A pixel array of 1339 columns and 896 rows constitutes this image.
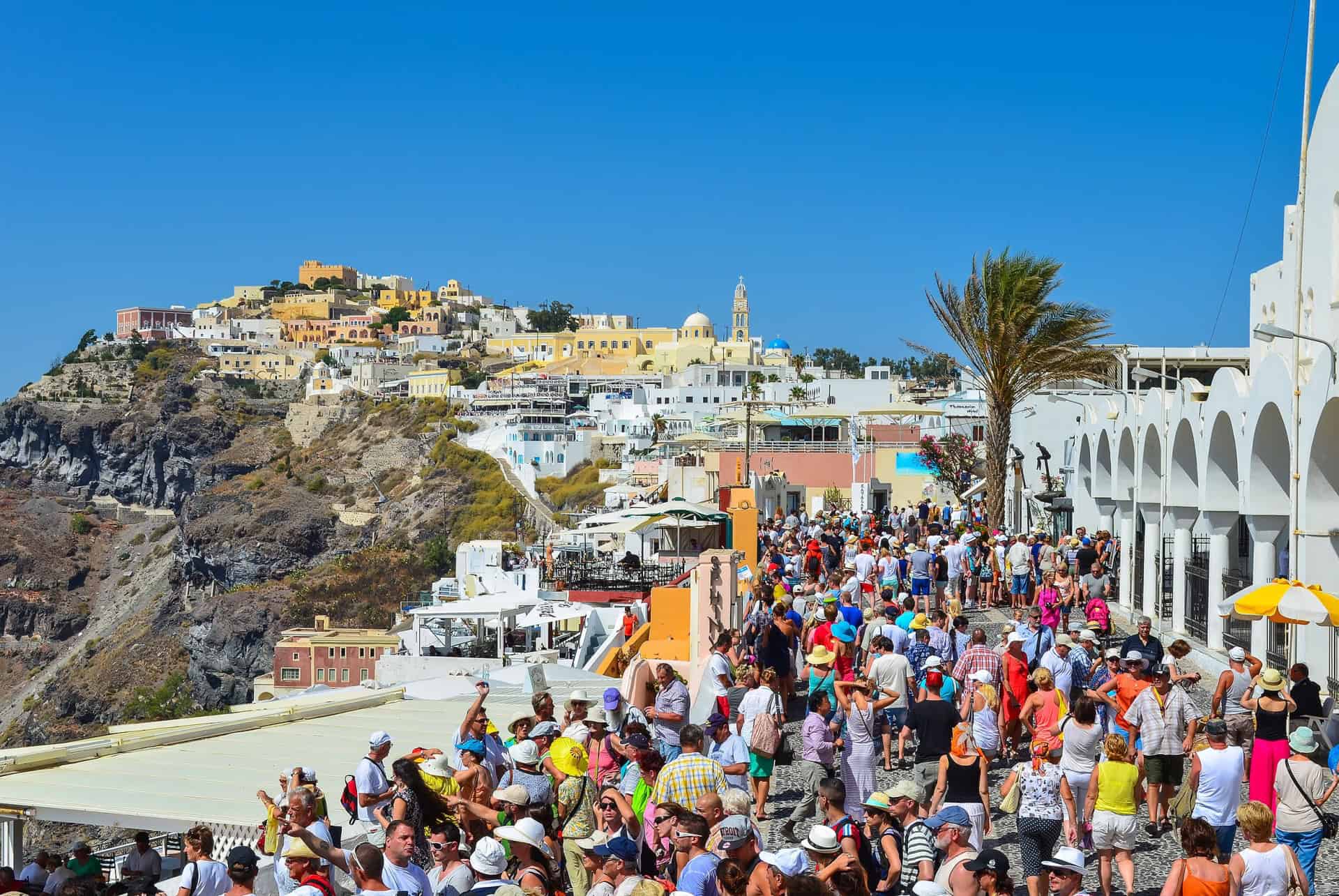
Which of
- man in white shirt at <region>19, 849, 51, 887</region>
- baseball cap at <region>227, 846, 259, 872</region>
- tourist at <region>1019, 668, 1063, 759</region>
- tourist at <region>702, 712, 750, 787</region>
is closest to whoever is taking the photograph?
baseball cap at <region>227, 846, 259, 872</region>

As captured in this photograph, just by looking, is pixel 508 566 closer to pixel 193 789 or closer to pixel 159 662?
pixel 193 789

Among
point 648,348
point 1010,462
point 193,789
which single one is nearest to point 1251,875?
point 193,789

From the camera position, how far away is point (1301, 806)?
7387 millimetres

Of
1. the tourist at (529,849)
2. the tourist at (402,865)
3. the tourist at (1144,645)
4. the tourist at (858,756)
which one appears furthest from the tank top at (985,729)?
the tourist at (402,865)

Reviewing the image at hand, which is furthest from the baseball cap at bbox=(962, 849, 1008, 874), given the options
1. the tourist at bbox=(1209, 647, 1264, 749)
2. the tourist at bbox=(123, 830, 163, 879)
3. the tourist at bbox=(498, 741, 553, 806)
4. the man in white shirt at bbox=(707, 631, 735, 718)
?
the tourist at bbox=(123, 830, 163, 879)

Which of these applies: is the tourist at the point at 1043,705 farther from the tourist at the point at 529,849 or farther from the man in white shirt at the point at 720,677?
the tourist at the point at 529,849

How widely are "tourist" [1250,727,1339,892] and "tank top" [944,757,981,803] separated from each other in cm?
157

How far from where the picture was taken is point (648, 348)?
140375 mm

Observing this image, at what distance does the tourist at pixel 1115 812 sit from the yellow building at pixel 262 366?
151057mm

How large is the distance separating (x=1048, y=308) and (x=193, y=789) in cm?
1715

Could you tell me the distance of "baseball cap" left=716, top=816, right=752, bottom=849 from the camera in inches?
230

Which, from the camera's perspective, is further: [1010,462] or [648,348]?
[648,348]

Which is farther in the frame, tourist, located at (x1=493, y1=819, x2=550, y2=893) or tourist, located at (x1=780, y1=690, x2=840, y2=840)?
tourist, located at (x1=780, y1=690, x2=840, y2=840)

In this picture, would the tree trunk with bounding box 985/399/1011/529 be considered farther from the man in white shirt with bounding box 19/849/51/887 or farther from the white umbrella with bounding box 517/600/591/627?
the man in white shirt with bounding box 19/849/51/887
